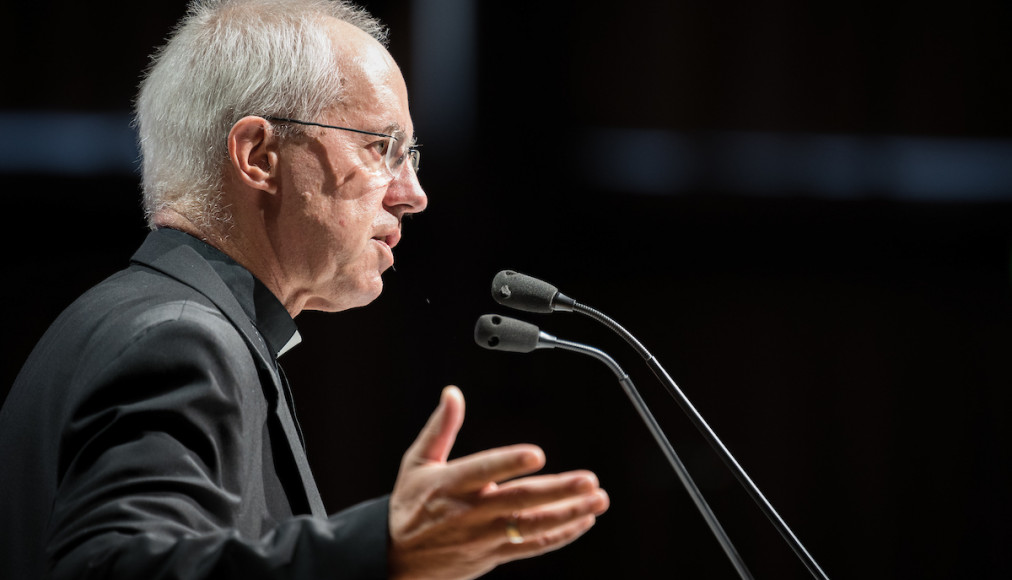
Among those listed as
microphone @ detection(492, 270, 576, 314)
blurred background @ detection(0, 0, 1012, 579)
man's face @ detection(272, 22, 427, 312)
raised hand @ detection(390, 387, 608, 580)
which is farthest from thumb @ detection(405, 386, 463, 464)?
blurred background @ detection(0, 0, 1012, 579)

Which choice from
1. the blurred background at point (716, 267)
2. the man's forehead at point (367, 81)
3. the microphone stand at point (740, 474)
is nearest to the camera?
the microphone stand at point (740, 474)

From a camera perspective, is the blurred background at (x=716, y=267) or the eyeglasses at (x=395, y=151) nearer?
A: the eyeglasses at (x=395, y=151)

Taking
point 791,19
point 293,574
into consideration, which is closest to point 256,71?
point 293,574

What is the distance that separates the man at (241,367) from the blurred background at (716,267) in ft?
3.49

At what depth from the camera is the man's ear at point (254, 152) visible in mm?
1303

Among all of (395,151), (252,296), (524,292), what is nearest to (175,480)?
(252,296)

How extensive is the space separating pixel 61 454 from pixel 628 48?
227cm

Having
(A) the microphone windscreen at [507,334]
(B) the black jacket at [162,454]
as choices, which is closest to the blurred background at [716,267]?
(A) the microphone windscreen at [507,334]

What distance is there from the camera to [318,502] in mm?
1208

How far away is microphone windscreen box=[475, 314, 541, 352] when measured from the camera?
1.21 metres

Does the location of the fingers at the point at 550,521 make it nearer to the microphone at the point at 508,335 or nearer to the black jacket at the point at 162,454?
the black jacket at the point at 162,454

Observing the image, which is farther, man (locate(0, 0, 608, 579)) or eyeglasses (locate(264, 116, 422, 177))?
eyeglasses (locate(264, 116, 422, 177))

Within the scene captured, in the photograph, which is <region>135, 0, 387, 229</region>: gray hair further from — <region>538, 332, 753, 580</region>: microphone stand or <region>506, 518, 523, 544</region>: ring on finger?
<region>506, 518, 523, 544</region>: ring on finger

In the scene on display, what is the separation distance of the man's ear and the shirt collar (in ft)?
0.38
